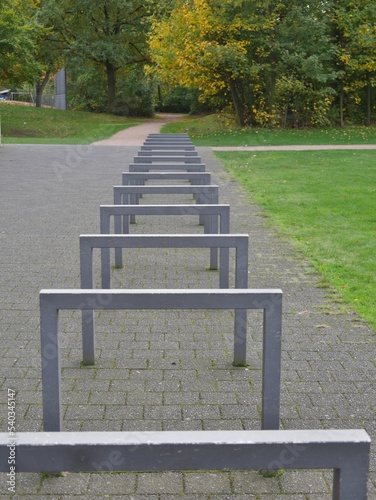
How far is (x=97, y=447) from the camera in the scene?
7.56 feet

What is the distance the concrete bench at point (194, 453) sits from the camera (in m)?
2.26

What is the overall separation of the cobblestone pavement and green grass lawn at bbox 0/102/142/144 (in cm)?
2271

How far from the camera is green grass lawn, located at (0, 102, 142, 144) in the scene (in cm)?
3464

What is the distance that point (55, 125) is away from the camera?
3825cm

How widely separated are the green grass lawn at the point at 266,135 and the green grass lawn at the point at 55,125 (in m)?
3.76

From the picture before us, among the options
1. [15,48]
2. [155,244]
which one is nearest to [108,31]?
[15,48]

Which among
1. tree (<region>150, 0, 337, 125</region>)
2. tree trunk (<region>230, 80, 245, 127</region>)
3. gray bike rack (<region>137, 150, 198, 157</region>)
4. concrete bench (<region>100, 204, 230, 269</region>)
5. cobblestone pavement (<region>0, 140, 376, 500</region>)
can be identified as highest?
tree (<region>150, 0, 337, 125</region>)

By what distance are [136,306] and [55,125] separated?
117 feet

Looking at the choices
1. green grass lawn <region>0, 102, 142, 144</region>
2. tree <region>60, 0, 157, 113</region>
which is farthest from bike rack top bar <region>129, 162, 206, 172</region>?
tree <region>60, 0, 157, 113</region>

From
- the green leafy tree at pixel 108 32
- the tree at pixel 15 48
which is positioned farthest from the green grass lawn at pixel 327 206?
the green leafy tree at pixel 108 32

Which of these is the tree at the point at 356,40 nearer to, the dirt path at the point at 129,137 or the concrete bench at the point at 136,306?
the dirt path at the point at 129,137

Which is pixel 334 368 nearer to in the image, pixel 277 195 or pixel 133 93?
pixel 277 195

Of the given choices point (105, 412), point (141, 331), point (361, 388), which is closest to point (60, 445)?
point (105, 412)

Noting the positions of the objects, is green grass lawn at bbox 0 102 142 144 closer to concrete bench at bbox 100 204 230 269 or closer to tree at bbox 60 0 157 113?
tree at bbox 60 0 157 113
